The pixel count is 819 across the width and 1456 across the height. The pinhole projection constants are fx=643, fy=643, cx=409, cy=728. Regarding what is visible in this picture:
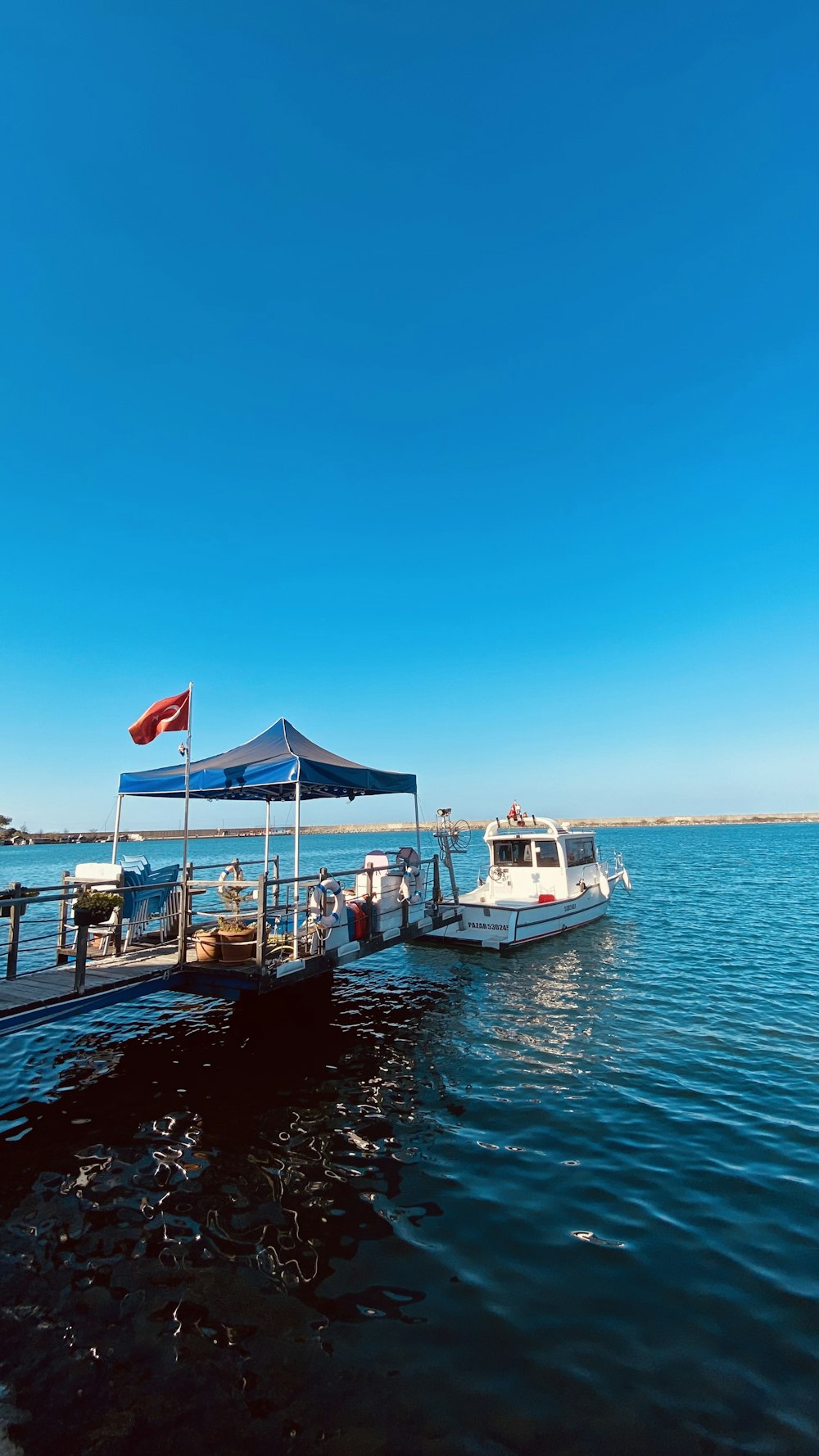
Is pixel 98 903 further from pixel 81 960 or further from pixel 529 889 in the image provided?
pixel 529 889

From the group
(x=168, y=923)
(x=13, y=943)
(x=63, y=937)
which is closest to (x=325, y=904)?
(x=168, y=923)

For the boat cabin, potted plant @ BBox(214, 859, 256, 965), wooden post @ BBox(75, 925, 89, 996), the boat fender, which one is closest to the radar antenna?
the boat fender

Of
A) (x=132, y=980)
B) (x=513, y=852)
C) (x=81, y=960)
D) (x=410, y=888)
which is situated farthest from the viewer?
(x=513, y=852)

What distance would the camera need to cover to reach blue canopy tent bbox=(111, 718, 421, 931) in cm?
1123

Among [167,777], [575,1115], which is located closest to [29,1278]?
[575,1115]

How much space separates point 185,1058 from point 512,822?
14104 millimetres

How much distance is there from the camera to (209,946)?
32.5 feet

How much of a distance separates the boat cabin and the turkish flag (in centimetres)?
1351

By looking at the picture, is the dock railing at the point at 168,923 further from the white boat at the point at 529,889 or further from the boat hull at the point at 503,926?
the white boat at the point at 529,889

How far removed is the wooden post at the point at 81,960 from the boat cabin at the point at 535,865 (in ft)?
50.4

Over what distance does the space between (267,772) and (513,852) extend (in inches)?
508

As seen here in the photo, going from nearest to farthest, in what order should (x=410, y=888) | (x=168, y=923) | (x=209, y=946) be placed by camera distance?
(x=209, y=946) < (x=168, y=923) < (x=410, y=888)

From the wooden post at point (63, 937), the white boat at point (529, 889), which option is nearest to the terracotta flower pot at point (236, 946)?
the wooden post at point (63, 937)

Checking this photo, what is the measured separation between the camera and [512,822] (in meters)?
22.3
